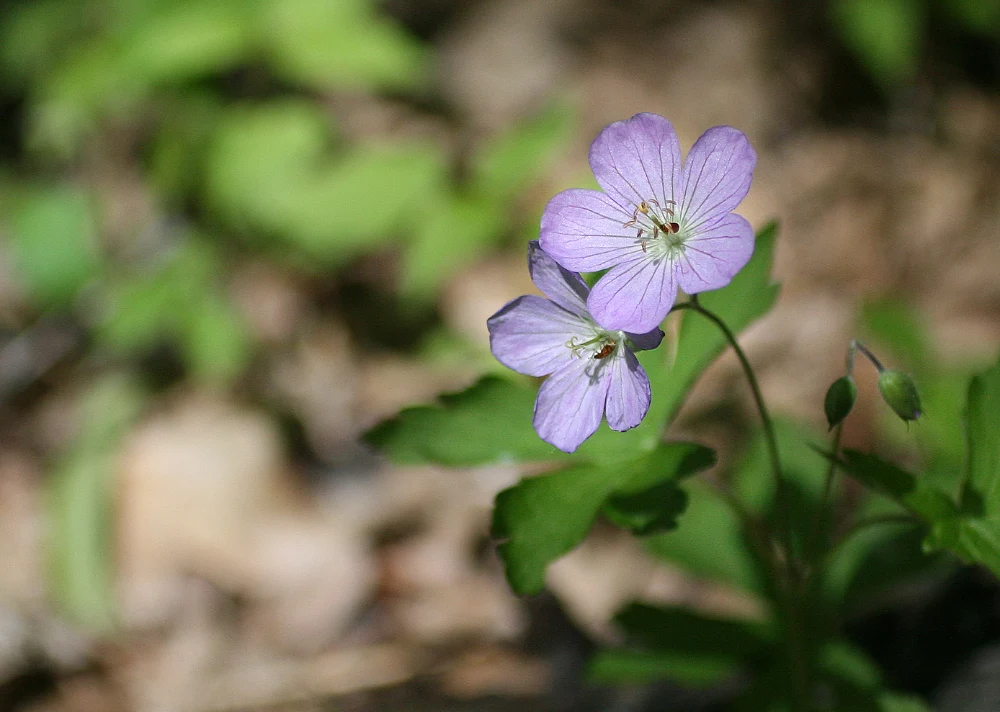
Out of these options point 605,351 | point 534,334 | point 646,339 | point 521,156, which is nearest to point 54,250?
point 521,156

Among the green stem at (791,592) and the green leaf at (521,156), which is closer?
the green stem at (791,592)

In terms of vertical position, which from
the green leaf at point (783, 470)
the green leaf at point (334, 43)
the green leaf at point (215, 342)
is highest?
the green leaf at point (334, 43)

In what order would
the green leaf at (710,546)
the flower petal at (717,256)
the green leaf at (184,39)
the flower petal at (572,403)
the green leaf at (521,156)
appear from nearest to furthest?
the flower petal at (717,256), the flower petal at (572,403), the green leaf at (710,546), the green leaf at (521,156), the green leaf at (184,39)

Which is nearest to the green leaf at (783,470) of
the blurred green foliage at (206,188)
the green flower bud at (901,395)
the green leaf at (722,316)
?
the green leaf at (722,316)

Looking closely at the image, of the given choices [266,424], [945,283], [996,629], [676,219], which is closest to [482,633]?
[266,424]

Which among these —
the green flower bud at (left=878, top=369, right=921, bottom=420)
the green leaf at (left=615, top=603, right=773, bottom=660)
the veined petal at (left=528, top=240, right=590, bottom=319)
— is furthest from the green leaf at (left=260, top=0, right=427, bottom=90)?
the green flower bud at (left=878, top=369, right=921, bottom=420)

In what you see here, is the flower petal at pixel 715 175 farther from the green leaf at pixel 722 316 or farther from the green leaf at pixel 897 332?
the green leaf at pixel 897 332

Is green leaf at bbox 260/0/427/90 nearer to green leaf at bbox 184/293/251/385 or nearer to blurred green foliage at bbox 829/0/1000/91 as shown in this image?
green leaf at bbox 184/293/251/385
